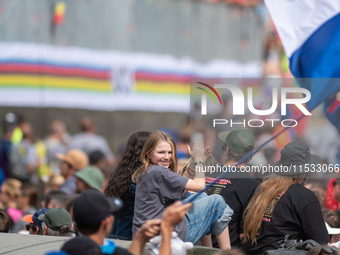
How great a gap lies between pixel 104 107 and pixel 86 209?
9293 mm

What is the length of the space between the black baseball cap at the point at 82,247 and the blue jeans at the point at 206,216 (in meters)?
1.36

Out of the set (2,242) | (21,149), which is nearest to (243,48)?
(21,149)

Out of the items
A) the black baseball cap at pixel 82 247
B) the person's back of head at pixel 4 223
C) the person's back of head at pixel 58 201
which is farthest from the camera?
the person's back of head at pixel 58 201

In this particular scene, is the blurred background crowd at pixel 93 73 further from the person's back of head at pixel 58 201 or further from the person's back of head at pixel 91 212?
the person's back of head at pixel 91 212

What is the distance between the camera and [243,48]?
603 inches

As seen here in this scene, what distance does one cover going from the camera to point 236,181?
4215mm

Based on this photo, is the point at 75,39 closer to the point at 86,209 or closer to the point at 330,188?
the point at 330,188

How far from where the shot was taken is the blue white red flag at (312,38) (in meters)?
4.25

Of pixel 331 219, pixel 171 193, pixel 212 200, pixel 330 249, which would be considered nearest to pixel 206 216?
pixel 212 200

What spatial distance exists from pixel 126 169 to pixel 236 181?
0.91m

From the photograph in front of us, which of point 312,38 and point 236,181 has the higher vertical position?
point 312,38

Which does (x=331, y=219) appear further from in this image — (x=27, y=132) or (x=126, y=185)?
(x=27, y=132)

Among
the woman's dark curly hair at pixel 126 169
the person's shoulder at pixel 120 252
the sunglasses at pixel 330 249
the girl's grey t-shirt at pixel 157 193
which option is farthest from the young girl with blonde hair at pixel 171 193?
the person's shoulder at pixel 120 252

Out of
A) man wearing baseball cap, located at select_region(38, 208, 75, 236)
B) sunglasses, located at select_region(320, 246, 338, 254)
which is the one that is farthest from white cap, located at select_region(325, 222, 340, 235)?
man wearing baseball cap, located at select_region(38, 208, 75, 236)
